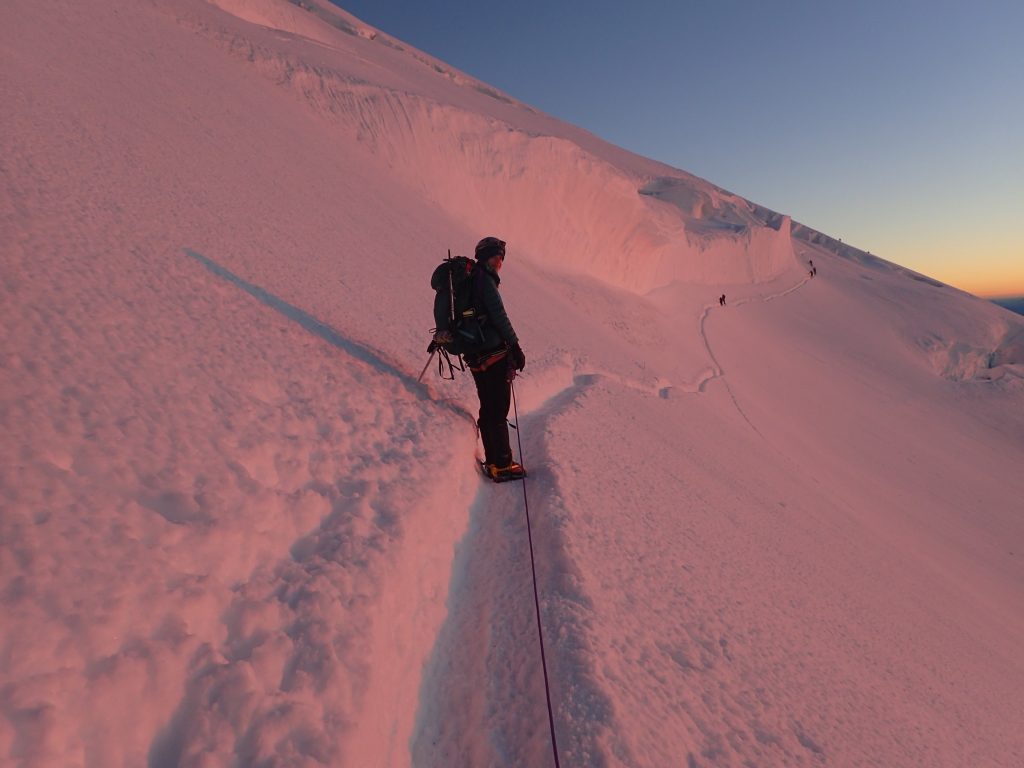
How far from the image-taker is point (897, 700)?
10.6 feet

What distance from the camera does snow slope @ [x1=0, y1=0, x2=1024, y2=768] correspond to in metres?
1.72

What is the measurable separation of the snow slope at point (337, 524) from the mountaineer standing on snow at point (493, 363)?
21 cm

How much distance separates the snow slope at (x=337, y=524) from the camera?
5.63 ft

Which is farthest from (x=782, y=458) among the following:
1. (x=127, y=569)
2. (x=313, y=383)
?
(x=127, y=569)

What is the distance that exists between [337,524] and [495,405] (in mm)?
1871

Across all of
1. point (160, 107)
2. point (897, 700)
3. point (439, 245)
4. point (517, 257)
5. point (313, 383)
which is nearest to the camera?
point (897, 700)

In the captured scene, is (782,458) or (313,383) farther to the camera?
(782,458)

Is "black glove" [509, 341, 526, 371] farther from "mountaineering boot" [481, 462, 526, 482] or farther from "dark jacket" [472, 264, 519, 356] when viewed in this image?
"mountaineering boot" [481, 462, 526, 482]

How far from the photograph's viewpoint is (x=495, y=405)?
13.8 ft

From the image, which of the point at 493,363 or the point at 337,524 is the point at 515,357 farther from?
the point at 337,524

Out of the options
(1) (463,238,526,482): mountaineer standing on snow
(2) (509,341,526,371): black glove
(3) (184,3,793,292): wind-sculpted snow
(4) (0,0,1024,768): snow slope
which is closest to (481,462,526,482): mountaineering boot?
(1) (463,238,526,482): mountaineer standing on snow

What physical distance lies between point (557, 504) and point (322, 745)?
2090 millimetres

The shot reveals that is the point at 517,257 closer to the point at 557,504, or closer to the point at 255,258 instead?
the point at 255,258

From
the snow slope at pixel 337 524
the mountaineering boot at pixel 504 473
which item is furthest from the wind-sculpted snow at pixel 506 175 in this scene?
the mountaineering boot at pixel 504 473
